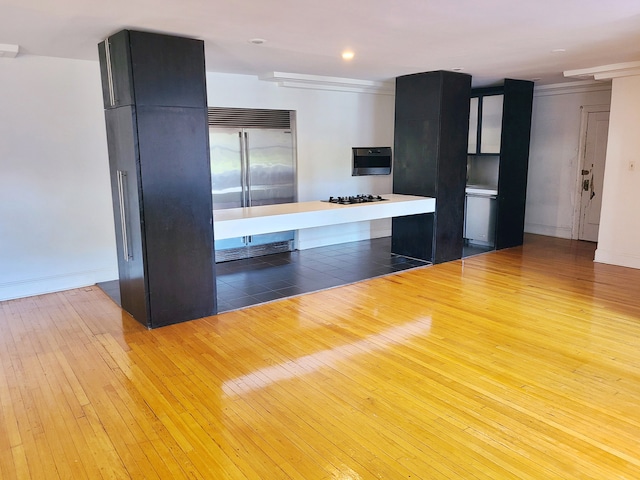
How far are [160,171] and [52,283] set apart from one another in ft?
7.14

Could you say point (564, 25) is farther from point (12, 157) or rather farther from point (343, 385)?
point (12, 157)

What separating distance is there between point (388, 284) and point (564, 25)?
9.60 ft

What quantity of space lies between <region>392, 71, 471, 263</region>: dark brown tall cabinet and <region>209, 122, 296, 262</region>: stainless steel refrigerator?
1598mm

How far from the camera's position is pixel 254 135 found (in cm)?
627

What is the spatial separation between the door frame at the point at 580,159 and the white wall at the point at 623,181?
4.38 feet

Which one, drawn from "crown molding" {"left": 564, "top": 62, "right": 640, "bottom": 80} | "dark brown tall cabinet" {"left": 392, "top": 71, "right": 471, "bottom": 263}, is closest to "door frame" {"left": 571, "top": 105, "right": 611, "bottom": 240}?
"crown molding" {"left": 564, "top": 62, "right": 640, "bottom": 80}

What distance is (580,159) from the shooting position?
736cm

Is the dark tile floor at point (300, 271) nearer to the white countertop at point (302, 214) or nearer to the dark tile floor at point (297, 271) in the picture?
the dark tile floor at point (297, 271)

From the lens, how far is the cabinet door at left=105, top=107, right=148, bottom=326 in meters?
3.83

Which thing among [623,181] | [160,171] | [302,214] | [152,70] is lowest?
[302,214]

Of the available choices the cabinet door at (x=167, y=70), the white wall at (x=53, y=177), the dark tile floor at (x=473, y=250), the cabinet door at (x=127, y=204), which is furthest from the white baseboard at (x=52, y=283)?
the dark tile floor at (x=473, y=250)

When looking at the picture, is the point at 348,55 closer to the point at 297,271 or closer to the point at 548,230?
the point at 297,271

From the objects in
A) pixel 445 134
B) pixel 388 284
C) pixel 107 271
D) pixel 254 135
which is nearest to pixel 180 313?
pixel 107 271

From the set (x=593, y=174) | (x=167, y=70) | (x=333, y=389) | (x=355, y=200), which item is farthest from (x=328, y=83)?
(x=333, y=389)
